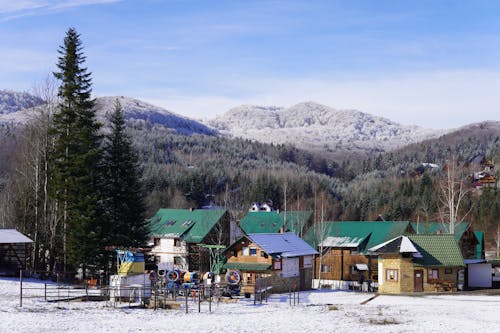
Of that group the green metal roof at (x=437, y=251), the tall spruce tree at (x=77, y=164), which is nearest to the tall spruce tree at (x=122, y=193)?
the tall spruce tree at (x=77, y=164)

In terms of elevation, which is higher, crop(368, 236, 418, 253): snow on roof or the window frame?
crop(368, 236, 418, 253): snow on roof

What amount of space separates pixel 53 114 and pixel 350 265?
115 feet

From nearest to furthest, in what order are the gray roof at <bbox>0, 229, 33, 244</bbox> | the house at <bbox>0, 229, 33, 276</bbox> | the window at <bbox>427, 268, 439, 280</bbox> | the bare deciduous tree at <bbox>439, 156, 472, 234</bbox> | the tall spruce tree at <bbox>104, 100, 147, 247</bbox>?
the gray roof at <bbox>0, 229, 33, 244</bbox>, the house at <bbox>0, 229, 33, 276</bbox>, the tall spruce tree at <bbox>104, 100, 147, 247</bbox>, the window at <bbox>427, 268, 439, 280</bbox>, the bare deciduous tree at <bbox>439, 156, 472, 234</bbox>

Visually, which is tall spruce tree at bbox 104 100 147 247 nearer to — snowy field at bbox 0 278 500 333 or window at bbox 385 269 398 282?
snowy field at bbox 0 278 500 333

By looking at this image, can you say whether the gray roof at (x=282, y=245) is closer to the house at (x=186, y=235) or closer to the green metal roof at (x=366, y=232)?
the green metal roof at (x=366, y=232)

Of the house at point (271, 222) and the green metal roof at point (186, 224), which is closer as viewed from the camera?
the green metal roof at point (186, 224)

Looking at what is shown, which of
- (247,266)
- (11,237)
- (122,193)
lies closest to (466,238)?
(247,266)

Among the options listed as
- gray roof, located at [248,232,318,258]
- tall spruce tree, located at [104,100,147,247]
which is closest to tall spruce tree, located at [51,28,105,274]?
tall spruce tree, located at [104,100,147,247]

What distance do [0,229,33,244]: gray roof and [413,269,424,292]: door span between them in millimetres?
31528

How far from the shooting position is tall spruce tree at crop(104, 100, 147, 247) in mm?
56719

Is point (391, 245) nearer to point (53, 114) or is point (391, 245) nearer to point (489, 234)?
point (53, 114)

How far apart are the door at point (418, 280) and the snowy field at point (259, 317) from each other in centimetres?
926

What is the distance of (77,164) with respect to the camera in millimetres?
54625

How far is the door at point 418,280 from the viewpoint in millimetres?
57750
